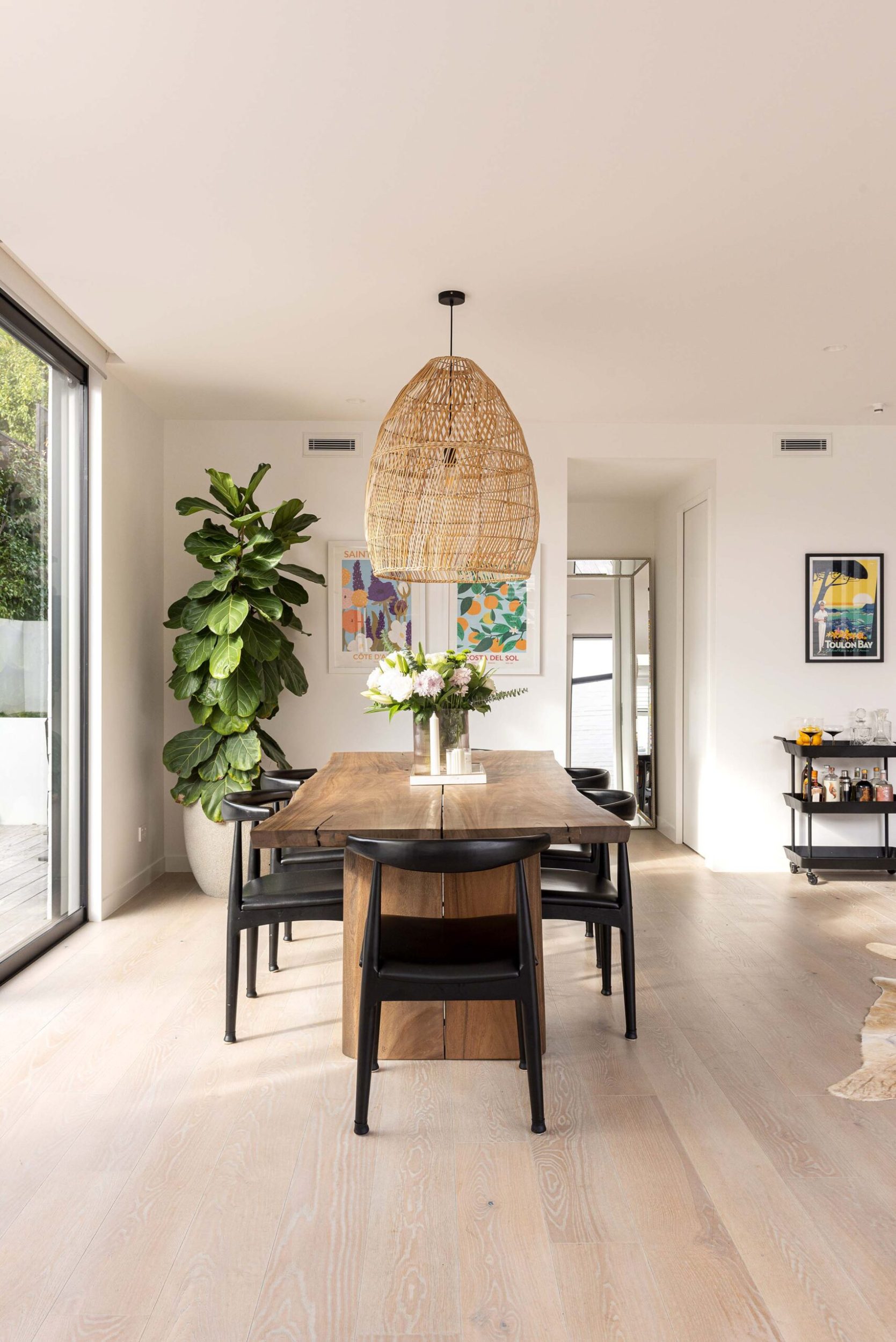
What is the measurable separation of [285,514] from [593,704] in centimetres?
320

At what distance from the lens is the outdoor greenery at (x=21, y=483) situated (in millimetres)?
3742

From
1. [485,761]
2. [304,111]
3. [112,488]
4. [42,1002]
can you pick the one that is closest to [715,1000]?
[485,761]

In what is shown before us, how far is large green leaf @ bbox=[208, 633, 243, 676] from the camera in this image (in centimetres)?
493

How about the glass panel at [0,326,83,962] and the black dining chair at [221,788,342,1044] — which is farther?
the glass panel at [0,326,83,962]

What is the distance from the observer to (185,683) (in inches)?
202

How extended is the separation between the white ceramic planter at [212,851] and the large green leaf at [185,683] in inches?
23.5

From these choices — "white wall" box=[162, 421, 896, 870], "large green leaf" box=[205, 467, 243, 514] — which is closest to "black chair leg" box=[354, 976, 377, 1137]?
"large green leaf" box=[205, 467, 243, 514]

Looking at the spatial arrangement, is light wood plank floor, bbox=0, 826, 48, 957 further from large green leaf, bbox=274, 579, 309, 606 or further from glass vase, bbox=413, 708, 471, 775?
large green leaf, bbox=274, 579, 309, 606

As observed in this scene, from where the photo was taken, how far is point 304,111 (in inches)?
100

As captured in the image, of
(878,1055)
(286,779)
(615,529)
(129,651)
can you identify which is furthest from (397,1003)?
(615,529)

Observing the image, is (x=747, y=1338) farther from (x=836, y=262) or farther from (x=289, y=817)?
(x=836, y=262)

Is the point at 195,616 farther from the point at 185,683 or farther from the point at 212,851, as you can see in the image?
the point at 212,851

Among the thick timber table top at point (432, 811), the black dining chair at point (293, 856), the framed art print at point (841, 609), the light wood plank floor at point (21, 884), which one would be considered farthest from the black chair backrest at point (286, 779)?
the framed art print at point (841, 609)

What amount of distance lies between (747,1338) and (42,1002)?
271cm
